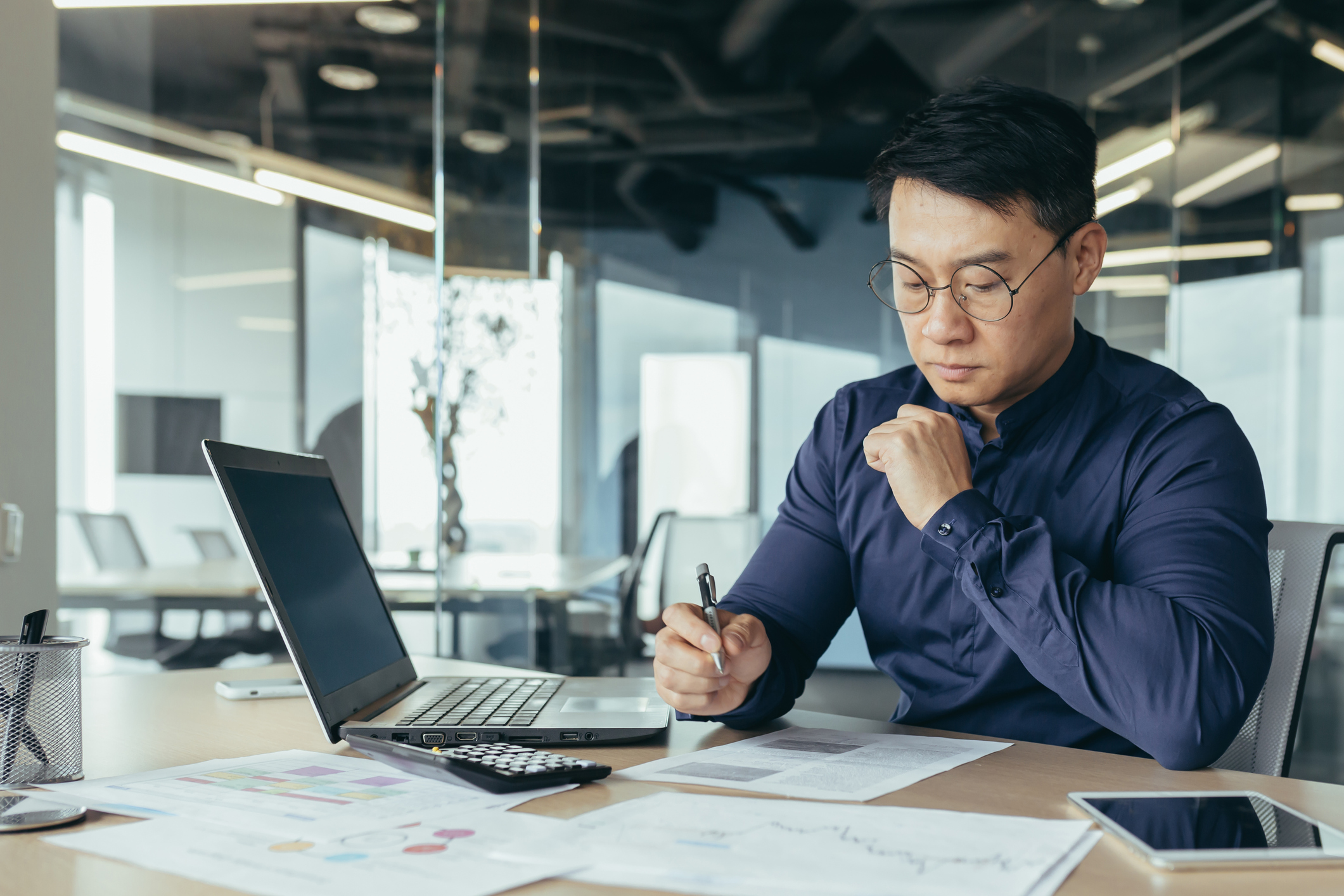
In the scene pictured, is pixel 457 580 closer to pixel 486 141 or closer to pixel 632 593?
pixel 632 593

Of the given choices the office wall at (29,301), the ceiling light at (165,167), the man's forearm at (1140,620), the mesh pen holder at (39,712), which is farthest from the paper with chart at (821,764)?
the ceiling light at (165,167)

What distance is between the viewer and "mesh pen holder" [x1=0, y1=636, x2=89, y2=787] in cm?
86

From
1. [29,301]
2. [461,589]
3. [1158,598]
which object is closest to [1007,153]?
[1158,598]

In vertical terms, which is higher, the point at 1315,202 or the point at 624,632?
the point at 1315,202

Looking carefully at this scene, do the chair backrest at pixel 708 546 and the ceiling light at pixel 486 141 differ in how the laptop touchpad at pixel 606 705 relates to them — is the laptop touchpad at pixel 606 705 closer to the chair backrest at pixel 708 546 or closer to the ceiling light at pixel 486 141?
the chair backrest at pixel 708 546

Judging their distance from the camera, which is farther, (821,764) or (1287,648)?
(1287,648)

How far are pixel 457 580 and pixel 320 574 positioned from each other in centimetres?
277

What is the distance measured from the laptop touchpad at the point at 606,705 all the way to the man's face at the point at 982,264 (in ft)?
1.79

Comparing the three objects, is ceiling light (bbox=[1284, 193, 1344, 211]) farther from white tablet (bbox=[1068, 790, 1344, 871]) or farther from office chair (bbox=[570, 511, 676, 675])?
white tablet (bbox=[1068, 790, 1344, 871])

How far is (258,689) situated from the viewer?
1.38 metres

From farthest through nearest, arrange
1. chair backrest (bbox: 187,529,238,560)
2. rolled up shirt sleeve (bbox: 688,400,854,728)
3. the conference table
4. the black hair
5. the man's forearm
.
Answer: chair backrest (bbox: 187,529,238,560)
the conference table
rolled up shirt sleeve (bbox: 688,400,854,728)
the black hair
the man's forearm

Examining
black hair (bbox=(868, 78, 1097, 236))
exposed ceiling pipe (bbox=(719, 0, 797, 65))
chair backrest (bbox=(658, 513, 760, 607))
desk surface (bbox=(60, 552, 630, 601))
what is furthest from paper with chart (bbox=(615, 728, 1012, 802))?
exposed ceiling pipe (bbox=(719, 0, 797, 65))

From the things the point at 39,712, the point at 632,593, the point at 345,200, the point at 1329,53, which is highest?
the point at 1329,53

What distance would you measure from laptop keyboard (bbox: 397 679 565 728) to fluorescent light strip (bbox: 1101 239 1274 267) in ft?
9.80
